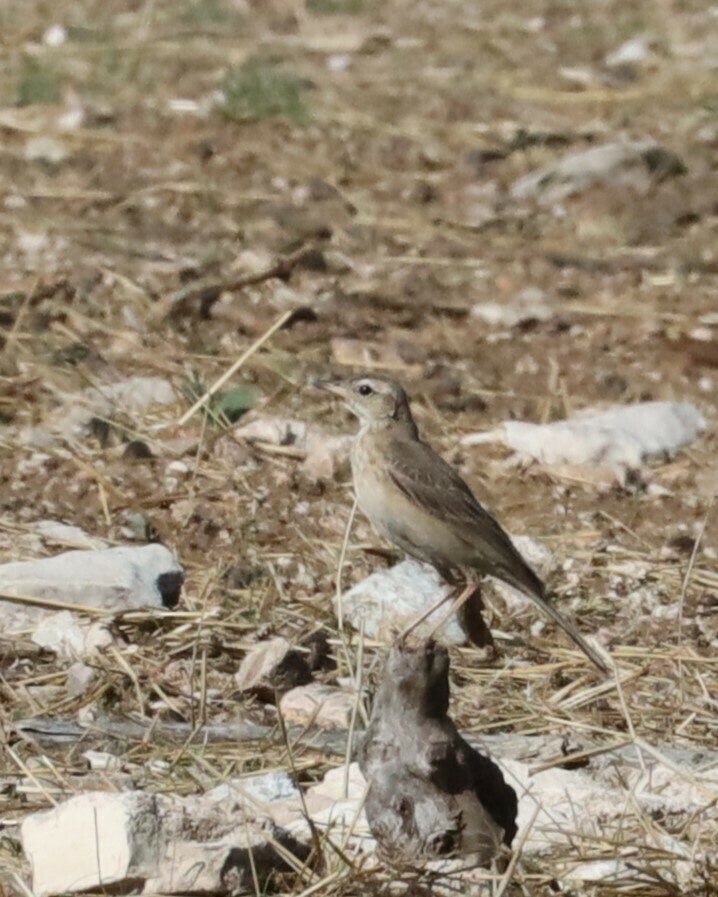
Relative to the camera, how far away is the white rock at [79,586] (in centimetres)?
666

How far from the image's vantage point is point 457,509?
6566 millimetres

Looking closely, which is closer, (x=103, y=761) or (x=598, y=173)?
(x=103, y=761)

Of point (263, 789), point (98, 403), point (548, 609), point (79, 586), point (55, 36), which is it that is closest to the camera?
point (263, 789)

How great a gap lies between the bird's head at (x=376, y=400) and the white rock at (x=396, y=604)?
565mm

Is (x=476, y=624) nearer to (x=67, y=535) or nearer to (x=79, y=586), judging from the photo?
(x=79, y=586)

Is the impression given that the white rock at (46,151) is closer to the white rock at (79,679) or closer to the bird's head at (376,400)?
the bird's head at (376,400)

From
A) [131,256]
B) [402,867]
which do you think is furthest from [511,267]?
[402,867]

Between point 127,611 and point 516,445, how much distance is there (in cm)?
232

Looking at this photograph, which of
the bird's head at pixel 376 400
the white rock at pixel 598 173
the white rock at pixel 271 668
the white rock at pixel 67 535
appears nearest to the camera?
the white rock at pixel 271 668

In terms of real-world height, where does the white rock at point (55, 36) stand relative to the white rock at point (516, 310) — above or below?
below

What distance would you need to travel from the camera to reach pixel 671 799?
5328 millimetres

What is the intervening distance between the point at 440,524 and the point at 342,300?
3.66 meters

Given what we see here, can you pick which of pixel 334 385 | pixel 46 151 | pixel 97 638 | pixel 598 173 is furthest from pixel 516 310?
pixel 97 638

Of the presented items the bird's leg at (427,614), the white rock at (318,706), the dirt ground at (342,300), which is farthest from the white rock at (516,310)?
the white rock at (318,706)
